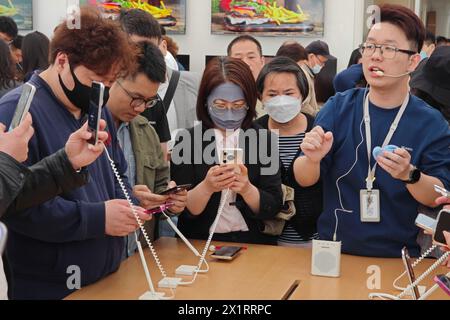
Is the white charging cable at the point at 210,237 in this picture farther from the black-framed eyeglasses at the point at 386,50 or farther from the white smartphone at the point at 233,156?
the black-framed eyeglasses at the point at 386,50

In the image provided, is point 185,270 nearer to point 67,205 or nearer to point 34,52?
point 67,205

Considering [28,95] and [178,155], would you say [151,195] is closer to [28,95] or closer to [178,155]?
[178,155]

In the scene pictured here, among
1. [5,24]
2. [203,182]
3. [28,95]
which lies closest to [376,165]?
[203,182]

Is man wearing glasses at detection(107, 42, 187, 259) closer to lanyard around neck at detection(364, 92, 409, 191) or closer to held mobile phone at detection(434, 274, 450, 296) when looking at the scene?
lanyard around neck at detection(364, 92, 409, 191)

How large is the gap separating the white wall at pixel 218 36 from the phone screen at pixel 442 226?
634 centimetres

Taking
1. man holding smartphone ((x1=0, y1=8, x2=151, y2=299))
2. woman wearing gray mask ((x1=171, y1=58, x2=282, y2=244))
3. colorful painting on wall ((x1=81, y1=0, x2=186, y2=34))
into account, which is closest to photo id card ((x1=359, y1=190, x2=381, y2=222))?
woman wearing gray mask ((x1=171, y1=58, x2=282, y2=244))

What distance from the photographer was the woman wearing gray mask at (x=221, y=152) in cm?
266

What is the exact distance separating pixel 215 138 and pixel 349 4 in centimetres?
580

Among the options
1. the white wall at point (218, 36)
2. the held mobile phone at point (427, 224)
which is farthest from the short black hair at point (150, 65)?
the white wall at point (218, 36)

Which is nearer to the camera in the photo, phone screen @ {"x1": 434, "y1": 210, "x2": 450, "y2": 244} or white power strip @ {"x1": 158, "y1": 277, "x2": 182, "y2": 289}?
phone screen @ {"x1": 434, "y1": 210, "x2": 450, "y2": 244}

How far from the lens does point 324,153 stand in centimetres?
244

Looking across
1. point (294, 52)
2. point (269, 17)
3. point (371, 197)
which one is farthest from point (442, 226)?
point (269, 17)

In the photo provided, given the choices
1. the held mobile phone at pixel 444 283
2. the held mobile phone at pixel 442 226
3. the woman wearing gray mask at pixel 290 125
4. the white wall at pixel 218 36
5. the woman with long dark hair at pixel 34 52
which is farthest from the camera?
the white wall at pixel 218 36

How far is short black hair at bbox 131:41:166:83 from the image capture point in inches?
99.5
